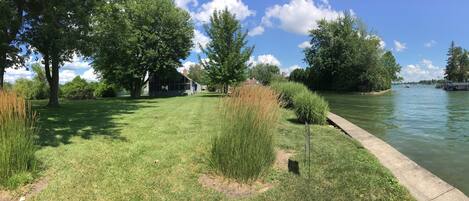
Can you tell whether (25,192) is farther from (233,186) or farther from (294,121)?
(294,121)

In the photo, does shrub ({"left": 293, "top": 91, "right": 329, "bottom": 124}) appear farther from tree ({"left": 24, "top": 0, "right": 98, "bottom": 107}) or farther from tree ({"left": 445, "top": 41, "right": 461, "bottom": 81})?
tree ({"left": 445, "top": 41, "right": 461, "bottom": 81})

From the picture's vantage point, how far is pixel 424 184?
4.55 metres

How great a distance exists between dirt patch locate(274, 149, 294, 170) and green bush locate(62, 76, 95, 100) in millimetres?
28509

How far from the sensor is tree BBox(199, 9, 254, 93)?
3028cm

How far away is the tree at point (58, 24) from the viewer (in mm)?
12117

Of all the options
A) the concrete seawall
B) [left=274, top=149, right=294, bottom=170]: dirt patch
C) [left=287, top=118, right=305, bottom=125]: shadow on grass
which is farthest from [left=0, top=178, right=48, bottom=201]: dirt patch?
[left=287, top=118, right=305, bottom=125]: shadow on grass

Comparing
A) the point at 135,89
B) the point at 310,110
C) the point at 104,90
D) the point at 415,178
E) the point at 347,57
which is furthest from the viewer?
the point at 347,57

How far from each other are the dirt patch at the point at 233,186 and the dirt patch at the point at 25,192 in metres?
1.97

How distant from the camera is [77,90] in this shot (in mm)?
32062

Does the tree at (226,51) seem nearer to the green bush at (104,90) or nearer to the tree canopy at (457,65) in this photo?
the green bush at (104,90)

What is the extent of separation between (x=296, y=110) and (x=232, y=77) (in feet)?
65.3

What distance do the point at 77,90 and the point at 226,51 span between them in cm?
1394

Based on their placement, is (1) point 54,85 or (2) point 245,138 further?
A: (1) point 54,85

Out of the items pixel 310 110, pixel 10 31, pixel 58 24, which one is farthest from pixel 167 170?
pixel 10 31
